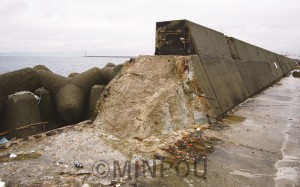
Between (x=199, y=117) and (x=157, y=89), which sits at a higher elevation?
(x=157, y=89)

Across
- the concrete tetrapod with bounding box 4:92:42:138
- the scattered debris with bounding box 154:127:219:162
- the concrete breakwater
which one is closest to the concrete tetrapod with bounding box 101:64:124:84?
the concrete breakwater

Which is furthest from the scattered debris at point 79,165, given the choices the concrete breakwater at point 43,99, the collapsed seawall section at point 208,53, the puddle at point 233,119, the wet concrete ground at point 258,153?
the puddle at point 233,119

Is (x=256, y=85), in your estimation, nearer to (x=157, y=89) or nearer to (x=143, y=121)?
(x=157, y=89)

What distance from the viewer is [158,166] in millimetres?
2707

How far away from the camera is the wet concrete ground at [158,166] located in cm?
243

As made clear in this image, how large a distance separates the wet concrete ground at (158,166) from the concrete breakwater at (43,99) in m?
1.32

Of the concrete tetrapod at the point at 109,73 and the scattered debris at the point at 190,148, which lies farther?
the concrete tetrapod at the point at 109,73

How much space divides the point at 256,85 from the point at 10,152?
7.15 metres

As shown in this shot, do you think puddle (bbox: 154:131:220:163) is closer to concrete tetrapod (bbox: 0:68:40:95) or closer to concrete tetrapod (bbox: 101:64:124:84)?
concrete tetrapod (bbox: 101:64:124:84)

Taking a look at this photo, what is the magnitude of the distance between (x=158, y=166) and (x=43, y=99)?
3587 mm

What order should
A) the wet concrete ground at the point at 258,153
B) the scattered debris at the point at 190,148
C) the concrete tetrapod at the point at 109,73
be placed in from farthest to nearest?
the concrete tetrapod at the point at 109,73 → the scattered debris at the point at 190,148 → the wet concrete ground at the point at 258,153

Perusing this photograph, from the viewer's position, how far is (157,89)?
423 cm

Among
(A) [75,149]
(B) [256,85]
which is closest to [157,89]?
(A) [75,149]

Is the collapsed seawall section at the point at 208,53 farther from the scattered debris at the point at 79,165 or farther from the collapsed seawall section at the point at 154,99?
the scattered debris at the point at 79,165
